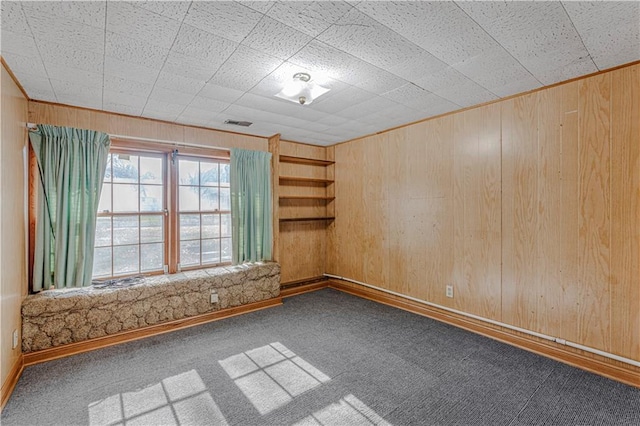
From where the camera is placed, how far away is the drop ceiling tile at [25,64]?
2016mm

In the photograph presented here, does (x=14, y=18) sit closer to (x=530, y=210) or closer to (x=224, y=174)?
(x=224, y=174)

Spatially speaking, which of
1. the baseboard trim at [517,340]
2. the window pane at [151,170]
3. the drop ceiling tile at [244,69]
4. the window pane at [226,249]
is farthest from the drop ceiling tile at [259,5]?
the baseboard trim at [517,340]

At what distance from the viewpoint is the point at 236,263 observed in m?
3.96

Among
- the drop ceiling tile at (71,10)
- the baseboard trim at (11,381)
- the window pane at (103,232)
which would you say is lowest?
the baseboard trim at (11,381)

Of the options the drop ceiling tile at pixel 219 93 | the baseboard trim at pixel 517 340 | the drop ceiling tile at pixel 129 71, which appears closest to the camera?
the drop ceiling tile at pixel 129 71

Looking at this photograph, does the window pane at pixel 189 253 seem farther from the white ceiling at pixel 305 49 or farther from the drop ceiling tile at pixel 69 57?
the drop ceiling tile at pixel 69 57

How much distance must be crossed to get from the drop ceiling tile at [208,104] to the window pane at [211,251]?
173cm

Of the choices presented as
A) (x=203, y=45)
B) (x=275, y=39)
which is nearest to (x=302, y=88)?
(x=275, y=39)

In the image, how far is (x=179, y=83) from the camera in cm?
249

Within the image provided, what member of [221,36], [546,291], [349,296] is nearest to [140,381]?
[221,36]

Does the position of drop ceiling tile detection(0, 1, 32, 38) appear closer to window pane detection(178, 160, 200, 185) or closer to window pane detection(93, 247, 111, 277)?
window pane detection(178, 160, 200, 185)

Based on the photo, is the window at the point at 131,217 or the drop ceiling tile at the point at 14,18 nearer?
the drop ceiling tile at the point at 14,18

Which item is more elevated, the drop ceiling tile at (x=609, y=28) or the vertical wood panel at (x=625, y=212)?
the drop ceiling tile at (x=609, y=28)

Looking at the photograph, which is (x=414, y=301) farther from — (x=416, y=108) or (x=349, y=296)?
(x=416, y=108)
